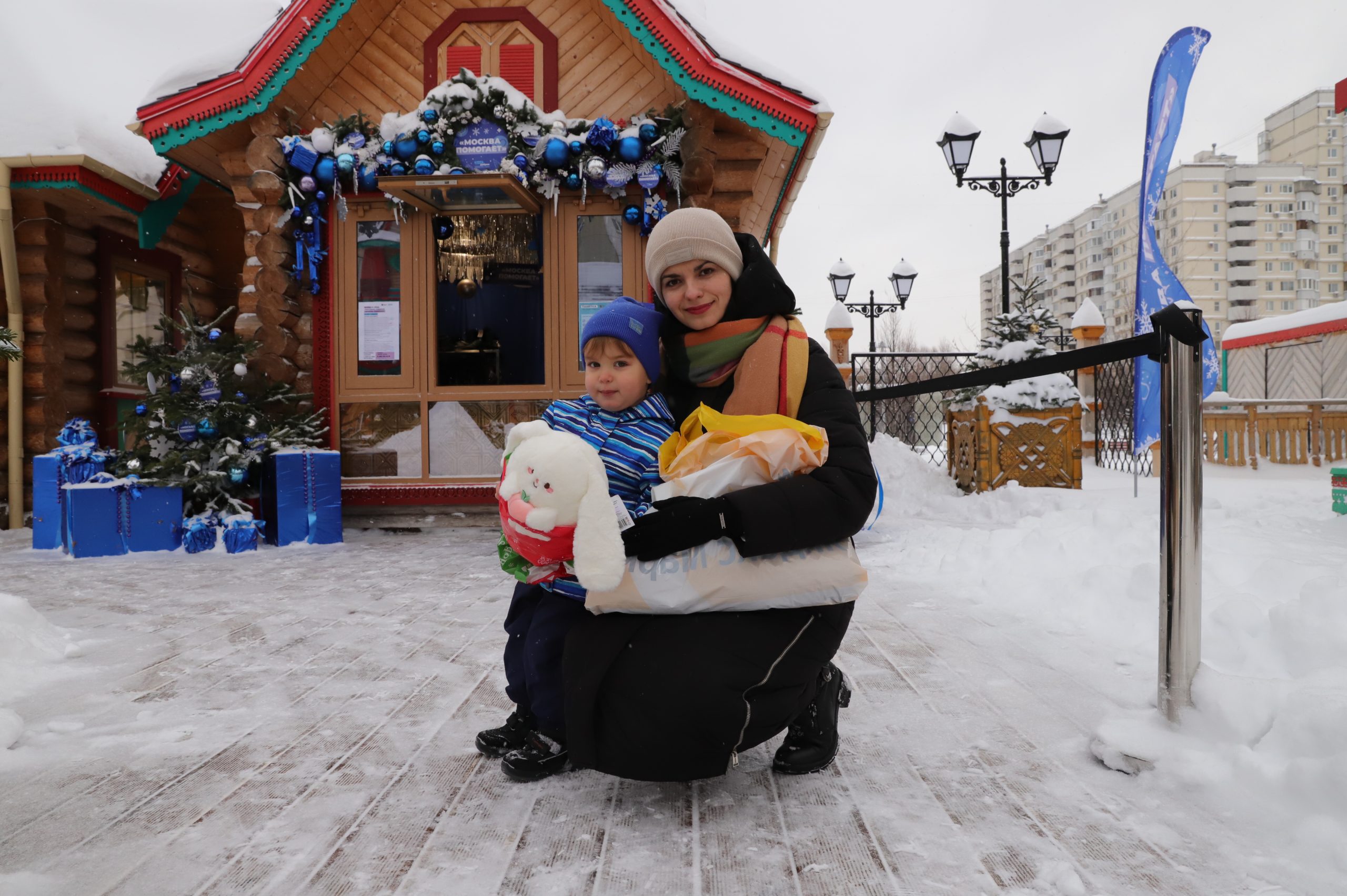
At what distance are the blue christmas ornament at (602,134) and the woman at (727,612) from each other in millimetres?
4783

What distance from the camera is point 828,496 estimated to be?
5.58 ft

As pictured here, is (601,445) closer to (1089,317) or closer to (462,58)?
(462,58)

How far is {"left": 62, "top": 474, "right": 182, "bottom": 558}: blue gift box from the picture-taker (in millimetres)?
5672

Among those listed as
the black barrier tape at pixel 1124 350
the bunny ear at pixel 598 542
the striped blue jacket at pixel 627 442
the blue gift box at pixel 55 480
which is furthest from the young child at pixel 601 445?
the blue gift box at pixel 55 480

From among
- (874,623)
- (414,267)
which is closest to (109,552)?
(414,267)

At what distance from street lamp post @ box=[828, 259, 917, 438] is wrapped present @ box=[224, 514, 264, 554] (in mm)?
10792

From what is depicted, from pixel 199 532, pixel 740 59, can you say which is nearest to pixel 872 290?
pixel 740 59

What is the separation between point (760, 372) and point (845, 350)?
11362 mm

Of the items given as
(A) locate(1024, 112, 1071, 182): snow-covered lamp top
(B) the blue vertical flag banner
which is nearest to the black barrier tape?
(B) the blue vertical flag banner

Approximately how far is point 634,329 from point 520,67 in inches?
245

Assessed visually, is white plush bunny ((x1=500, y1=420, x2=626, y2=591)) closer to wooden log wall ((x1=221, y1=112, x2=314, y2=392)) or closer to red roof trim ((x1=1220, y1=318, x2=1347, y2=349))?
wooden log wall ((x1=221, y1=112, x2=314, y2=392))

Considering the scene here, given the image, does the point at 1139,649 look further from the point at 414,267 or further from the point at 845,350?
the point at 845,350

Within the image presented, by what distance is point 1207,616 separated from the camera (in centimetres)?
280

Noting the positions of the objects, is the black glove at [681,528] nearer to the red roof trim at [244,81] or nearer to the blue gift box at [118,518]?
the blue gift box at [118,518]
